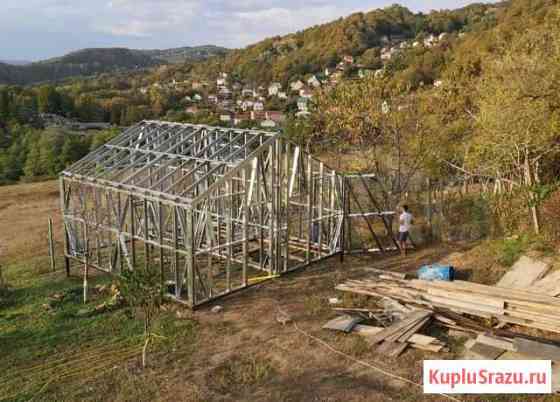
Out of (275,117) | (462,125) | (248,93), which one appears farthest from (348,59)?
(462,125)

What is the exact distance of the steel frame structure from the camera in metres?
14.5

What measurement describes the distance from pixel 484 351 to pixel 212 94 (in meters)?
87.7

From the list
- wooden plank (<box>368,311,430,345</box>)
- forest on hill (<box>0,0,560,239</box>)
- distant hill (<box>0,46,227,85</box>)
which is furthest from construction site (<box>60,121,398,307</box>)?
distant hill (<box>0,46,227,85</box>)

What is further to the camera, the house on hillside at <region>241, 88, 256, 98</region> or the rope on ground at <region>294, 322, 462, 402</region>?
the house on hillside at <region>241, 88, 256, 98</region>

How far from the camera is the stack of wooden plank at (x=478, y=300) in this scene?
11.3 m

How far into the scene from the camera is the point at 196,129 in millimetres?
17641

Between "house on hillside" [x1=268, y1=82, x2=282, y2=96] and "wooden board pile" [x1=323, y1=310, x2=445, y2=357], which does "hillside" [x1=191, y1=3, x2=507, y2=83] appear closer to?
"house on hillside" [x1=268, y1=82, x2=282, y2=96]

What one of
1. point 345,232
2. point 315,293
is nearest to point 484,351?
point 315,293

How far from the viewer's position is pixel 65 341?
1220 centimetres

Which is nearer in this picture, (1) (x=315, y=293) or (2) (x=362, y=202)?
(1) (x=315, y=293)

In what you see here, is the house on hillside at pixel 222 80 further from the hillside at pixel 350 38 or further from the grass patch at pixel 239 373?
the grass patch at pixel 239 373

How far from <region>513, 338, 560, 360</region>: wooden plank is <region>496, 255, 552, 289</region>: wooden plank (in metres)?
3.20

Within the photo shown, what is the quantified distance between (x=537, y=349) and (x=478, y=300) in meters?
2.14

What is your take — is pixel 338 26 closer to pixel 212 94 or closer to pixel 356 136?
pixel 212 94
